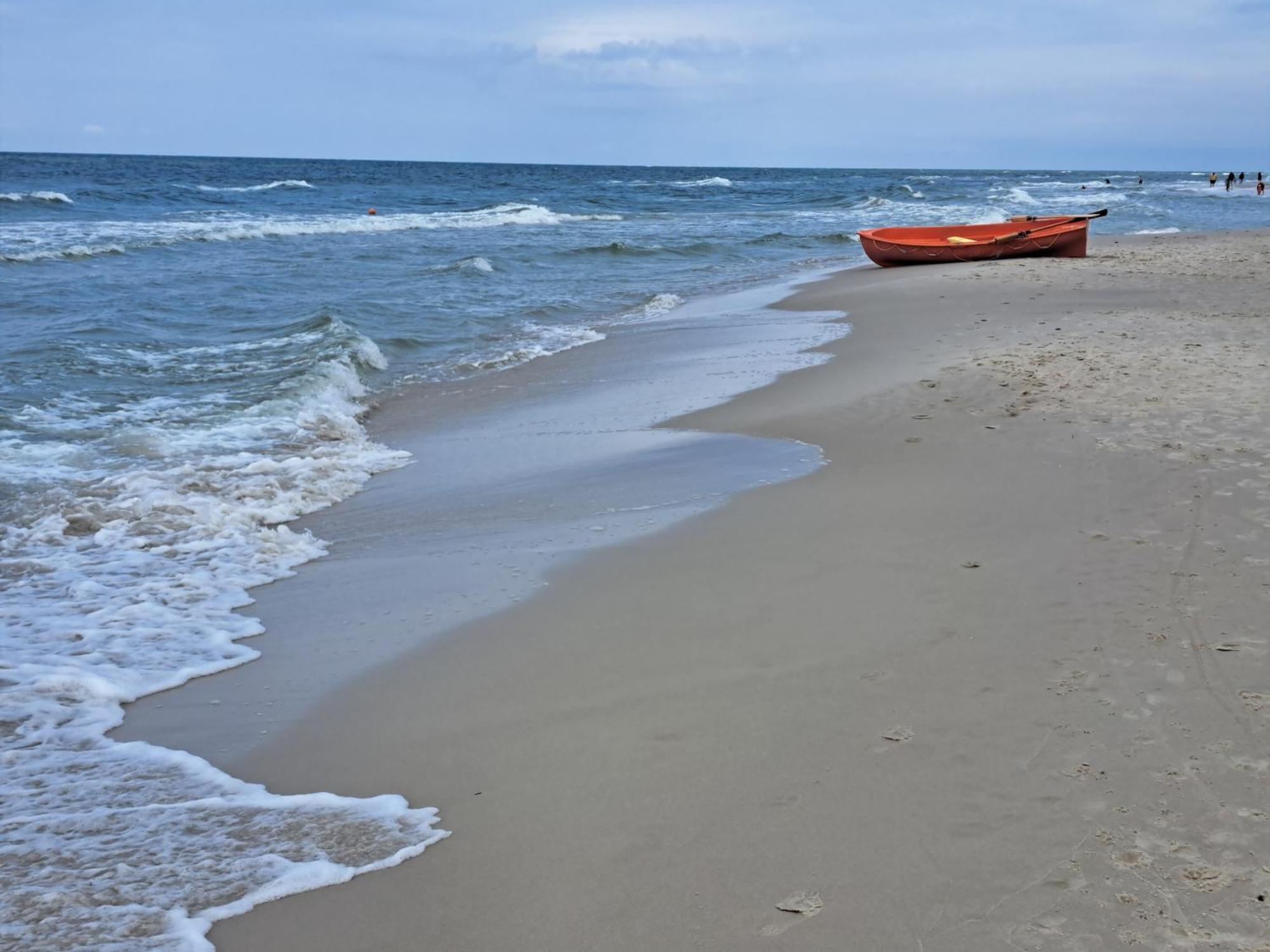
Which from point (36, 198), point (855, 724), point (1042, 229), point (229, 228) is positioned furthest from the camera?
point (36, 198)

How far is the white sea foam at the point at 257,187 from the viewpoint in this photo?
178 feet

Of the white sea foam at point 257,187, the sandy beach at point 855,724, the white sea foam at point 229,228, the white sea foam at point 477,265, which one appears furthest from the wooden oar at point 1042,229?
the white sea foam at point 257,187

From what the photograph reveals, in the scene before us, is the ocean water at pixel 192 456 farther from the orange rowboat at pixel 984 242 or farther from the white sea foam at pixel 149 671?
the orange rowboat at pixel 984 242

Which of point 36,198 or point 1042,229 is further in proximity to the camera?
point 36,198

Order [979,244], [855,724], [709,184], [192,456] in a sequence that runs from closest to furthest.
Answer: [855,724], [192,456], [979,244], [709,184]

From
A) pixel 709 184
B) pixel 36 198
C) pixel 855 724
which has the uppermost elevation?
pixel 709 184

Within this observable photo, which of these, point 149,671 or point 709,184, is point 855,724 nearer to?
point 149,671

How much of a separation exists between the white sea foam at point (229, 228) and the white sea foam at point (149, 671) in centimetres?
1653

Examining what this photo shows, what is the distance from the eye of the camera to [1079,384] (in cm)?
785

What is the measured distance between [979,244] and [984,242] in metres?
0.35

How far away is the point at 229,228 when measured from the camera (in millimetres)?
29781

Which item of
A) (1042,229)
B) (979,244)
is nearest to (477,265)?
(979,244)

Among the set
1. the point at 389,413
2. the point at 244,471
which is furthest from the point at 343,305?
the point at 244,471

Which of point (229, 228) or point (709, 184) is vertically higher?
point (709, 184)
